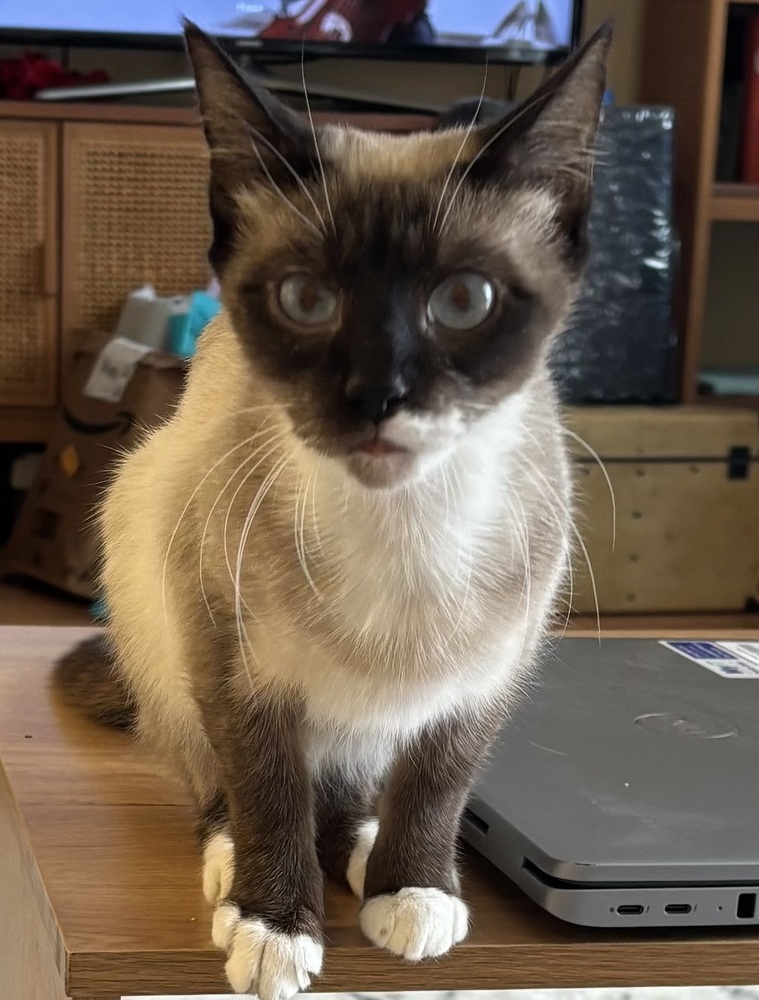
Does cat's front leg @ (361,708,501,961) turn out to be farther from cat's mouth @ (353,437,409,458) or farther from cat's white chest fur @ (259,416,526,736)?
cat's mouth @ (353,437,409,458)

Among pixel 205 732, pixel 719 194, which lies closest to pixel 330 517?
pixel 205 732

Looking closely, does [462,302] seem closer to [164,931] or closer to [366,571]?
[366,571]

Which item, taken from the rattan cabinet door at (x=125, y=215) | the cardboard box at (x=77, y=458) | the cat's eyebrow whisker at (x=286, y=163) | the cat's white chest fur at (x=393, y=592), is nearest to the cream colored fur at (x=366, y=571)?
the cat's white chest fur at (x=393, y=592)

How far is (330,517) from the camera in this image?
731 millimetres

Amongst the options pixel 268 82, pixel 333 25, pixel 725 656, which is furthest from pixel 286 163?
pixel 333 25

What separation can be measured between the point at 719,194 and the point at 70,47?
1358mm

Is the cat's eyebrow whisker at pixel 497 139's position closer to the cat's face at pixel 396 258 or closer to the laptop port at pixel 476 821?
the cat's face at pixel 396 258

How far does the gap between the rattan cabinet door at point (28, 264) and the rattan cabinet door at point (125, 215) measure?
3cm

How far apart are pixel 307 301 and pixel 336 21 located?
2.17 m

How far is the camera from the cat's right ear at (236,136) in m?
0.68

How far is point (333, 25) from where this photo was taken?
8.70 ft

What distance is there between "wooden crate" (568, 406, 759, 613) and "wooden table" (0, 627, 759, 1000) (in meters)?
1.61

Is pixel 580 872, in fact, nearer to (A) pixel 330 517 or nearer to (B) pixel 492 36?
(A) pixel 330 517

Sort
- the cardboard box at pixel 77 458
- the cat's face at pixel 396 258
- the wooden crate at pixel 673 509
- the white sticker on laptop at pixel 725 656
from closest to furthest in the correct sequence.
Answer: the cat's face at pixel 396 258
the white sticker on laptop at pixel 725 656
the cardboard box at pixel 77 458
the wooden crate at pixel 673 509
